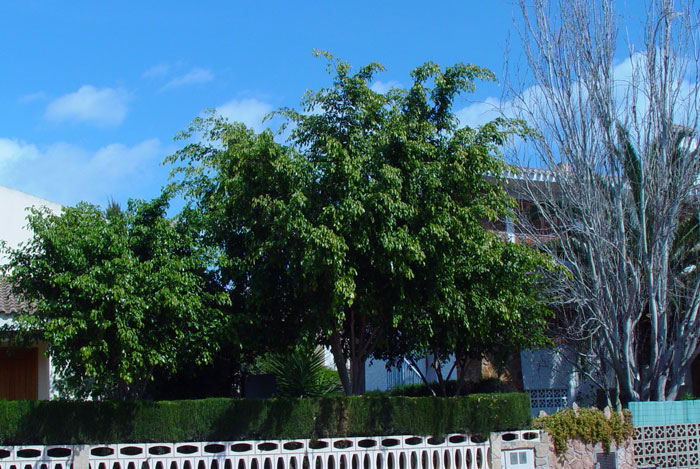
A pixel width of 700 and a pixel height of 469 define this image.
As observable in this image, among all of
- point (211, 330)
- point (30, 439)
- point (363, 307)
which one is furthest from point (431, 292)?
point (30, 439)

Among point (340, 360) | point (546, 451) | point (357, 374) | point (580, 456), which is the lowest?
point (580, 456)

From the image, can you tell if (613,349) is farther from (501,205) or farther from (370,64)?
(370,64)

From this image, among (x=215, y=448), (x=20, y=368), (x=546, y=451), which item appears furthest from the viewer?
(x=20, y=368)

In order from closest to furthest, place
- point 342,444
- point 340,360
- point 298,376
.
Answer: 1. point 342,444
2. point 340,360
3. point 298,376

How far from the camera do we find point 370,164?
37.6 feet

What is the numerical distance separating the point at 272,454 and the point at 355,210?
4159 mm

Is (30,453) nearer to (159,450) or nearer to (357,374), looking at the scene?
(159,450)

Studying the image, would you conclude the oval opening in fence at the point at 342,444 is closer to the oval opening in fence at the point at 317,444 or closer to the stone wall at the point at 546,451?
the oval opening in fence at the point at 317,444

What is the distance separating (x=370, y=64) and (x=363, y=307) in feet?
14.1

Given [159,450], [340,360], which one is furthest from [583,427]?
[159,450]

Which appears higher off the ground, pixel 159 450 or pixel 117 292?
pixel 117 292

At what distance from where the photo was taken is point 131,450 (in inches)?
434

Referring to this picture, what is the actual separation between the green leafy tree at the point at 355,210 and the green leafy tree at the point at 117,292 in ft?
2.54

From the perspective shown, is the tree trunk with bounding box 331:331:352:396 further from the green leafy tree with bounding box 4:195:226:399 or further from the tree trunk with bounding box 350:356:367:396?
the green leafy tree with bounding box 4:195:226:399
